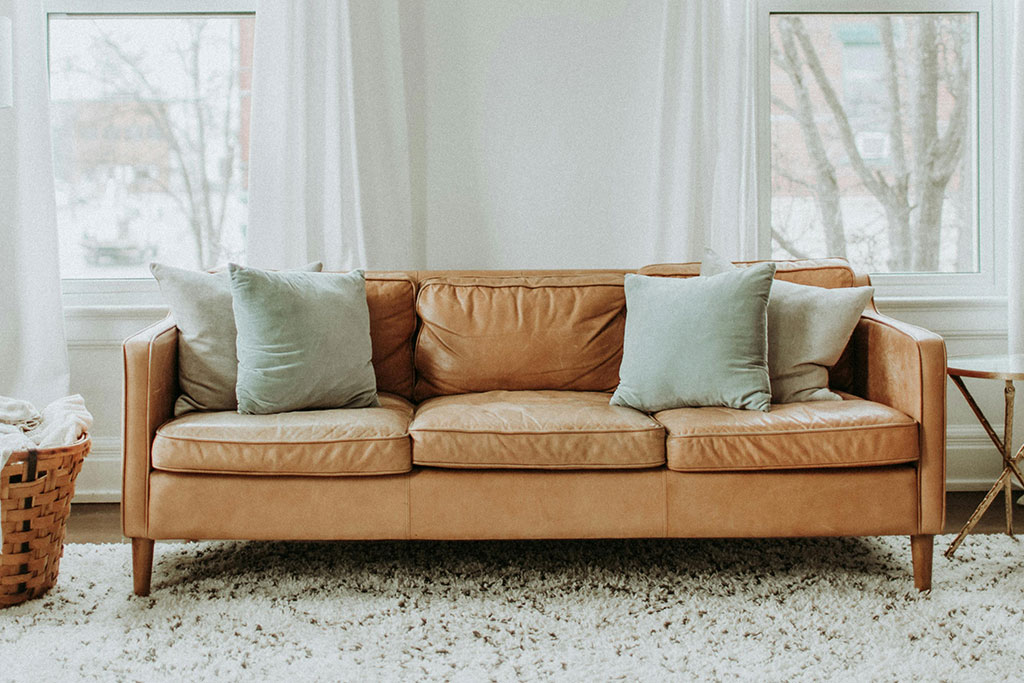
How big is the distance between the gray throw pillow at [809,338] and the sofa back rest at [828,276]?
149 millimetres

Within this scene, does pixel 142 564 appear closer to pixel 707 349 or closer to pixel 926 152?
pixel 707 349

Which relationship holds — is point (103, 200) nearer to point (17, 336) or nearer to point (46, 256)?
point (46, 256)

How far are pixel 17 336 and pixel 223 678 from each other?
1926 millimetres

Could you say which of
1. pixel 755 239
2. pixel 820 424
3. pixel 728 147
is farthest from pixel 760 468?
pixel 728 147

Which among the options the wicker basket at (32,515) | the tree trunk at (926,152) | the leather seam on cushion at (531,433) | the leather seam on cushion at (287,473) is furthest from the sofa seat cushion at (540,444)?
the tree trunk at (926,152)

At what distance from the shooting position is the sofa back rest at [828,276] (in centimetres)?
249

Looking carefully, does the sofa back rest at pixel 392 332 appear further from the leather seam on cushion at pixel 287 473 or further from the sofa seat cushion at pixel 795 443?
the sofa seat cushion at pixel 795 443

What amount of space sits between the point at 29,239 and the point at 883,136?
3308 millimetres

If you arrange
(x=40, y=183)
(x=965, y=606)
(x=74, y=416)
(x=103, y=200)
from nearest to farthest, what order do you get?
(x=965, y=606), (x=74, y=416), (x=40, y=183), (x=103, y=200)

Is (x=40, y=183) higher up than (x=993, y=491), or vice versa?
(x=40, y=183)

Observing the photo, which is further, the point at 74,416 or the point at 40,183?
the point at 40,183

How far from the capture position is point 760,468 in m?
2.02

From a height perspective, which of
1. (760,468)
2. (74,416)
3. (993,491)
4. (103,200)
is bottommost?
(993,491)

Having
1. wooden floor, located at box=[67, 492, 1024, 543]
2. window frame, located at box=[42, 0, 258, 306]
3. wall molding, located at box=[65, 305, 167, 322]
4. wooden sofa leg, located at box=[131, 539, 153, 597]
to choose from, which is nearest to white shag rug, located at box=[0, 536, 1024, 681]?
wooden sofa leg, located at box=[131, 539, 153, 597]
